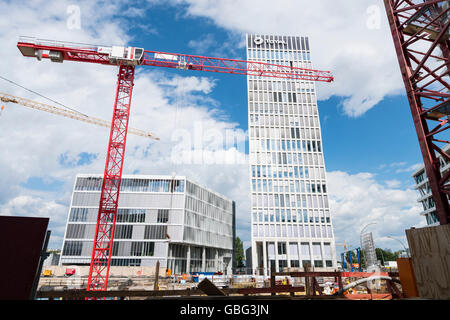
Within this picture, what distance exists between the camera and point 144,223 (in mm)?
67125

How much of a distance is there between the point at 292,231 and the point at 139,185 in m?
42.1

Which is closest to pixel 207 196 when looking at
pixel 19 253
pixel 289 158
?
pixel 289 158

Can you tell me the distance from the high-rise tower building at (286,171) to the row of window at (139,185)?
20849 millimetres

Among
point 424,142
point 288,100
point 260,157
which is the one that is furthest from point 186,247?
point 424,142

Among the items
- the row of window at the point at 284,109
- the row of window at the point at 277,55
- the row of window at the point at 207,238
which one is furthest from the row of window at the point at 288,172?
the row of window at the point at 277,55

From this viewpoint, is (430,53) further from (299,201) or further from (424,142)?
(299,201)

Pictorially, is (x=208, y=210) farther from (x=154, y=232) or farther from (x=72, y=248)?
(x=72, y=248)

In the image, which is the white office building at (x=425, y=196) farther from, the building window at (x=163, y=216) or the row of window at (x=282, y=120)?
the building window at (x=163, y=216)

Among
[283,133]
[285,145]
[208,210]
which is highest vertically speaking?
[283,133]

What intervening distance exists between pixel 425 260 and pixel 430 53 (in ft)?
58.7

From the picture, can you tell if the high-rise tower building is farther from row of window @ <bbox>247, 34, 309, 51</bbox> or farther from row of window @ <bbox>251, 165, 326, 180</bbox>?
row of window @ <bbox>247, 34, 309, 51</bbox>

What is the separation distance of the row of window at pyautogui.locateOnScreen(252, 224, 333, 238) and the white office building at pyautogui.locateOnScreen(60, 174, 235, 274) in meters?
19.1

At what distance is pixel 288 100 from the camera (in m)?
80.9

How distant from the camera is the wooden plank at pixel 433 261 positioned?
4.53 meters
